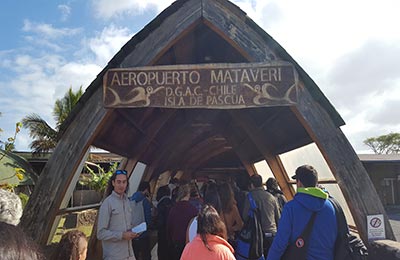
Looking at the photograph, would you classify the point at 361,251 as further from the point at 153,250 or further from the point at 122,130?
the point at 153,250

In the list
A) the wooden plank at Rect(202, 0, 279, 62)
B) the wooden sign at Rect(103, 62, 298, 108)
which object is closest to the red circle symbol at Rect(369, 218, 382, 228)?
the wooden sign at Rect(103, 62, 298, 108)

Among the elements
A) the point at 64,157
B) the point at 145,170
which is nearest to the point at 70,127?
the point at 64,157

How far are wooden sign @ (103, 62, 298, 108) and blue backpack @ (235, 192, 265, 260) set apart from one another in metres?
1.42

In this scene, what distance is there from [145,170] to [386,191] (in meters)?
17.7

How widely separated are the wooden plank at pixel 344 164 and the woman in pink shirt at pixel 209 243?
70.1 inches

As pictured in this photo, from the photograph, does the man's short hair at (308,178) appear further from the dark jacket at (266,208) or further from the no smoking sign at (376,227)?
the dark jacket at (266,208)

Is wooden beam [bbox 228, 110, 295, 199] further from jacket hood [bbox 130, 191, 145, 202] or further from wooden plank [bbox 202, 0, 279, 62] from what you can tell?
wooden plank [bbox 202, 0, 279, 62]

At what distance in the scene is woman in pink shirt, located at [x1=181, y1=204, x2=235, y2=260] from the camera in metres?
2.60

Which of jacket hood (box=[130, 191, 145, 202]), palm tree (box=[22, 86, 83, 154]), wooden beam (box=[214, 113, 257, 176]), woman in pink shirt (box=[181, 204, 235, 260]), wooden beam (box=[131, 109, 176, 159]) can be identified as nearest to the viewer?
woman in pink shirt (box=[181, 204, 235, 260])

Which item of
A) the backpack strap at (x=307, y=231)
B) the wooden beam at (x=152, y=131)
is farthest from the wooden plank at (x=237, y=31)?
the wooden beam at (x=152, y=131)

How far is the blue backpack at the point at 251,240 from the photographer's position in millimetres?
3965

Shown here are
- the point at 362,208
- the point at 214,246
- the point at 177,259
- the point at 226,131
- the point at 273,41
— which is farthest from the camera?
the point at 226,131

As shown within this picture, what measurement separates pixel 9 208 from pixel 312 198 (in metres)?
2.34

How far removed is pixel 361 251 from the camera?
2947 millimetres
